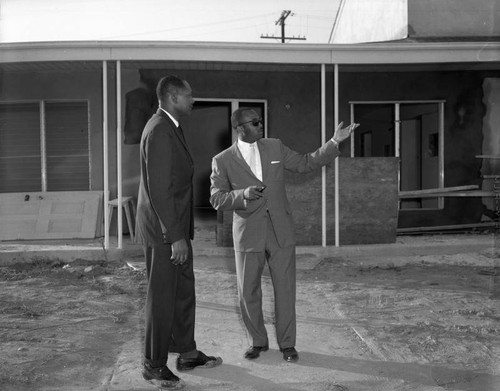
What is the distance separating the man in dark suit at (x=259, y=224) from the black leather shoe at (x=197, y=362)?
28 centimetres

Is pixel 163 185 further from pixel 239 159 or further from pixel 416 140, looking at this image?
pixel 416 140

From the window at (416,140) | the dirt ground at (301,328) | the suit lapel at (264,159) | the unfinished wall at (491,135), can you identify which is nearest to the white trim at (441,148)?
the window at (416,140)

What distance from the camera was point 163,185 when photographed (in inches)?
141

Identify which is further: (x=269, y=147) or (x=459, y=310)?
(x=459, y=310)

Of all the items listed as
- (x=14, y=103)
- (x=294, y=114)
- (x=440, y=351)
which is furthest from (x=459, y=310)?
(x=14, y=103)

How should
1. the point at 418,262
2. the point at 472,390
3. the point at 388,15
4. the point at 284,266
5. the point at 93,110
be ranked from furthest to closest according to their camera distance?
1. the point at 388,15
2. the point at 93,110
3. the point at 418,262
4. the point at 284,266
5. the point at 472,390

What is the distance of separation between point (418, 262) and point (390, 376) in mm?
4751

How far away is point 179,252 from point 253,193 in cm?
64

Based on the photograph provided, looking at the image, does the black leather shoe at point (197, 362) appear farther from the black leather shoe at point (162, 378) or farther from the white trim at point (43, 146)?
the white trim at point (43, 146)

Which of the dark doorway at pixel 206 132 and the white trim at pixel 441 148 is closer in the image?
the white trim at pixel 441 148

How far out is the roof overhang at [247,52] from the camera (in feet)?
27.7

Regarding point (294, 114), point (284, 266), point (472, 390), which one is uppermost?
point (294, 114)

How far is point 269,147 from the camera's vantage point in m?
4.41

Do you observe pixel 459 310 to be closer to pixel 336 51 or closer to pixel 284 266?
pixel 284 266
